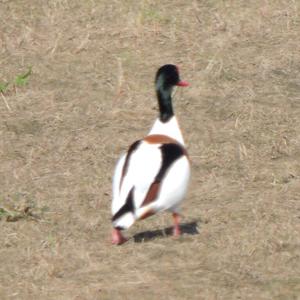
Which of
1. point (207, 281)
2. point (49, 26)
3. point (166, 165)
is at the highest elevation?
point (49, 26)

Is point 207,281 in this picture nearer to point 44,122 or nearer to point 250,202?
point 250,202

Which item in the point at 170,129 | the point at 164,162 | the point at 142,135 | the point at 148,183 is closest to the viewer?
the point at 148,183

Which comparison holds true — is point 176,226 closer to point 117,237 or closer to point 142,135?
point 117,237

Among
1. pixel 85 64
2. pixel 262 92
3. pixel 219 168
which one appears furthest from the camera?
pixel 85 64

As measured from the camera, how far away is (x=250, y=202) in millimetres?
9328

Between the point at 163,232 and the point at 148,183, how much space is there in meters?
0.62

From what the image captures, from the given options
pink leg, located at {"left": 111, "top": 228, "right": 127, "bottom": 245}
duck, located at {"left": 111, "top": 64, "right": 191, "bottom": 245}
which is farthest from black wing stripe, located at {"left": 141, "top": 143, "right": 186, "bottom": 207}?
pink leg, located at {"left": 111, "top": 228, "right": 127, "bottom": 245}

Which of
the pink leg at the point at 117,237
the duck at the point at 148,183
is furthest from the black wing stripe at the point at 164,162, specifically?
the pink leg at the point at 117,237

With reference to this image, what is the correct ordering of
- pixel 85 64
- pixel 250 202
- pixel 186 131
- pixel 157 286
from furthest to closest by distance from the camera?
pixel 85 64, pixel 186 131, pixel 250 202, pixel 157 286

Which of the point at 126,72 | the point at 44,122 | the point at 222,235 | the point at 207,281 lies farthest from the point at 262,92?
the point at 207,281

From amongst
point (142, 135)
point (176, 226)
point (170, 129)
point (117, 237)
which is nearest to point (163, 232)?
point (176, 226)

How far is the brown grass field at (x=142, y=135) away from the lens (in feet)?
26.3

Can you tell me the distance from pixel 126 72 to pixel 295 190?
3.25 metres

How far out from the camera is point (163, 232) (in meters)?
8.84
